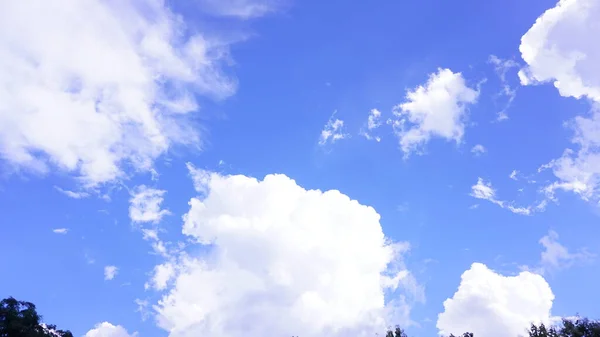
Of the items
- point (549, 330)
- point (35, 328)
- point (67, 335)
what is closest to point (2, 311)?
point (35, 328)

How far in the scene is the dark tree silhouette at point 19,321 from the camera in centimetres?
7594

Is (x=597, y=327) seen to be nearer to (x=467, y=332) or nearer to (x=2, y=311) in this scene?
(x=467, y=332)

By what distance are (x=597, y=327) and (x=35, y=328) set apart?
81683mm

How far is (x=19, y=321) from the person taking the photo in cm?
7706

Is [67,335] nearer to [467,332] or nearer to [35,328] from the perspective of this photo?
[35,328]

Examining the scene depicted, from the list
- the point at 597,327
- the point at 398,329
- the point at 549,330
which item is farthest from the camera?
the point at 398,329

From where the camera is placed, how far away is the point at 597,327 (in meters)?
72.8

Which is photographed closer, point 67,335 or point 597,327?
point 597,327

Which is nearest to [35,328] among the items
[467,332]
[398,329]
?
[398,329]

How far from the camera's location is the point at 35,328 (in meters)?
80.6

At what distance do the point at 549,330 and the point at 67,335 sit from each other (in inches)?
2961

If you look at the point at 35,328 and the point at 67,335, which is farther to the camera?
the point at 67,335

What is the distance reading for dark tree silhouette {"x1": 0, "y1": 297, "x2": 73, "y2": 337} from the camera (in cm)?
7594

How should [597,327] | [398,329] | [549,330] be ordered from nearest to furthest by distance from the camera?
[597,327] → [549,330] → [398,329]
